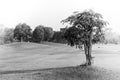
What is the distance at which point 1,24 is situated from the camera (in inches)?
4483

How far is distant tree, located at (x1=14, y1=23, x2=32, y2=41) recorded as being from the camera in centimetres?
10344

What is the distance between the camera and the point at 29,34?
10812 centimetres

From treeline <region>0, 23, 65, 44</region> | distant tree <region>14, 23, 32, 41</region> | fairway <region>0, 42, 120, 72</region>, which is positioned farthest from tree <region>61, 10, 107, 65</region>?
distant tree <region>14, 23, 32, 41</region>

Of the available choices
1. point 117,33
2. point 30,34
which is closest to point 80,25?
point 117,33

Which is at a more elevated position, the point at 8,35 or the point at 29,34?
the point at 29,34

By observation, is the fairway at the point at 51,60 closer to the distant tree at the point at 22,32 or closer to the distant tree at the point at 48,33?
the distant tree at the point at 22,32

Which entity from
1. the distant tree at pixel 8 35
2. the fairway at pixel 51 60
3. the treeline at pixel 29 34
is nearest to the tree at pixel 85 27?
the fairway at pixel 51 60

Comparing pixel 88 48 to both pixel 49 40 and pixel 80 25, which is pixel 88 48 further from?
pixel 49 40

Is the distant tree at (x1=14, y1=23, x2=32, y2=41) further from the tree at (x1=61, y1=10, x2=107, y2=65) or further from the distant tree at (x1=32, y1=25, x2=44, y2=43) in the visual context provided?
the tree at (x1=61, y1=10, x2=107, y2=65)

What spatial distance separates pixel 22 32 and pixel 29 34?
5976 mm

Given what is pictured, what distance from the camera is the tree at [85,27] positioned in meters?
22.8

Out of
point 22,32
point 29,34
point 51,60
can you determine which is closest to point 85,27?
point 51,60

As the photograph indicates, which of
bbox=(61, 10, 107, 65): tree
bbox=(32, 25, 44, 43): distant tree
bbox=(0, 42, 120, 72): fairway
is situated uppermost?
bbox=(32, 25, 44, 43): distant tree

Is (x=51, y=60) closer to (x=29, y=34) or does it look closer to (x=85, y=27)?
(x=85, y=27)
